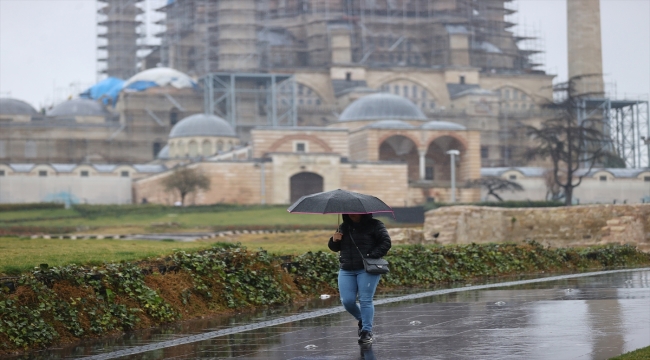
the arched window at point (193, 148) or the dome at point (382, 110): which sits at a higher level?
the dome at point (382, 110)

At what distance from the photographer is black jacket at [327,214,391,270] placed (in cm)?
1086

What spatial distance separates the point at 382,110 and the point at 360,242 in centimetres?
6524

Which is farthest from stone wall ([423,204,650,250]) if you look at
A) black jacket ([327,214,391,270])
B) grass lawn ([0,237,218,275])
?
black jacket ([327,214,391,270])

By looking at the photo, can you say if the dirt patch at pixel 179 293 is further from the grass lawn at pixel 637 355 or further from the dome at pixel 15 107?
the dome at pixel 15 107

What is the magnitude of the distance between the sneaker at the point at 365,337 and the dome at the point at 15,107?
79276 mm

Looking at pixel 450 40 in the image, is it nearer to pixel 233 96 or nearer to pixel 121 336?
pixel 233 96

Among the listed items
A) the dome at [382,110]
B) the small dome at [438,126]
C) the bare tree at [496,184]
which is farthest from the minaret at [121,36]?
the bare tree at [496,184]

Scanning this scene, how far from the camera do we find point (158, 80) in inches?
3322

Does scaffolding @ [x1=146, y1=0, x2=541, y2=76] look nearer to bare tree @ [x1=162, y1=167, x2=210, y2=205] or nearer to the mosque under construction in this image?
the mosque under construction

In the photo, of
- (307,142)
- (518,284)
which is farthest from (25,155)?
(518,284)

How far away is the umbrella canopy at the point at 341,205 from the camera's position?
35.3 ft

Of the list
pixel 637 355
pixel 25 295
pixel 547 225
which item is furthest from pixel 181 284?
pixel 547 225

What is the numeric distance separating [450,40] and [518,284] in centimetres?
7849

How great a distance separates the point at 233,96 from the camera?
272 ft
